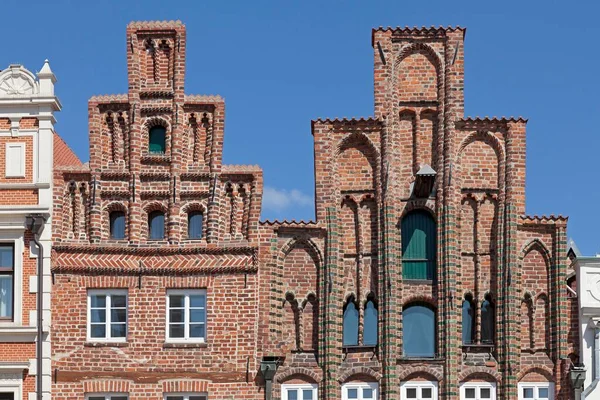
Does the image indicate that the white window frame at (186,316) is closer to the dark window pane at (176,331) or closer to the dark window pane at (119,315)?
the dark window pane at (176,331)

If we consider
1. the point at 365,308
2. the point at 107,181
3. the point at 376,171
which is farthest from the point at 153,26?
the point at 365,308

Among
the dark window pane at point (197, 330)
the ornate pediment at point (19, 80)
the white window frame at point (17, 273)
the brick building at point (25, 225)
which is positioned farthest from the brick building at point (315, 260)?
the ornate pediment at point (19, 80)

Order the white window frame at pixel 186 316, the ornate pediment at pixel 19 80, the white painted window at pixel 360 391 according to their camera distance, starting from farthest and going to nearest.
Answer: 1. the ornate pediment at pixel 19 80
2. the white window frame at pixel 186 316
3. the white painted window at pixel 360 391

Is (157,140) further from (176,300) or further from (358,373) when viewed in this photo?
(358,373)

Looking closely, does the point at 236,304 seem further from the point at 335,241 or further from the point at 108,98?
the point at 108,98

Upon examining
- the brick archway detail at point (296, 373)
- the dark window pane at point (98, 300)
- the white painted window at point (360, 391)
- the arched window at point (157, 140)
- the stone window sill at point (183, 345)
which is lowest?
the white painted window at point (360, 391)

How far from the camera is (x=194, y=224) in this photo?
31.0 meters

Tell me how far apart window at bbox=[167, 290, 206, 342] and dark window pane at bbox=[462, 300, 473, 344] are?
6476mm

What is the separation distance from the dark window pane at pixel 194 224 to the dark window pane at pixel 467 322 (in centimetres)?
692

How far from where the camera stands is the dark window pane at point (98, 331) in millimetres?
30297

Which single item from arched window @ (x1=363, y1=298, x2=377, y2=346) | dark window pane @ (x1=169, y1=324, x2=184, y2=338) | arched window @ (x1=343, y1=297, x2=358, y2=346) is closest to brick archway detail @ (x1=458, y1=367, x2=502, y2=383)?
arched window @ (x1=363, y1=298, x2=377, y2=346)

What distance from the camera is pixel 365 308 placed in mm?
30531

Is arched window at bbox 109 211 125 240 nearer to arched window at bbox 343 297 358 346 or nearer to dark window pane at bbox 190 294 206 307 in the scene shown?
dark window pane at bbox 190 294 206 307

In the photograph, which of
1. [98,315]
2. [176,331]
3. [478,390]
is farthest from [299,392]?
[98,315]
